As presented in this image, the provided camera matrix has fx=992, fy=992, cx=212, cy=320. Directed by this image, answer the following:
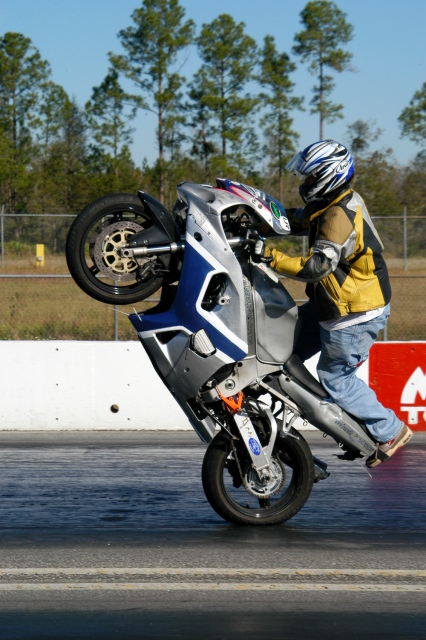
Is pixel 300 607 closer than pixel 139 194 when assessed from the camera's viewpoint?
Yes

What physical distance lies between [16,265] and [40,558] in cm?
1195

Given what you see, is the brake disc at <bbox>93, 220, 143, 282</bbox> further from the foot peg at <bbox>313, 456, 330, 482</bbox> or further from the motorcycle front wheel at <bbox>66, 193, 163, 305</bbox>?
the foot peg at <bbox>313, 456, 330, 482</bbox>

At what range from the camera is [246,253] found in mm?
5371

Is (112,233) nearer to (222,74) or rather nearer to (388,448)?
(388,448)

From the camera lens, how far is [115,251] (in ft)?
17.9

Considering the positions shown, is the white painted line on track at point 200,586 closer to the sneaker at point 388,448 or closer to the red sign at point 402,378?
the sneaker at point 388,448

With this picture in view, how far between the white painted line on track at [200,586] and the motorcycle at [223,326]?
0.88m

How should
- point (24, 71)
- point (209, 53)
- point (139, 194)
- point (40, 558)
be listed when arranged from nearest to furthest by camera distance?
point (40, 558) → point (139, 194) → point (209, 53) → point (24, 71)

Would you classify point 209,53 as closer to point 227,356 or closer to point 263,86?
point 263,86

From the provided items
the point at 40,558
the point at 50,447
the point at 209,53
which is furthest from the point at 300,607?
the point at 209,53

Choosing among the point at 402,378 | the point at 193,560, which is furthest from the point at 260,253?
the point at 402,378

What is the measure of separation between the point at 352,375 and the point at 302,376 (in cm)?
29

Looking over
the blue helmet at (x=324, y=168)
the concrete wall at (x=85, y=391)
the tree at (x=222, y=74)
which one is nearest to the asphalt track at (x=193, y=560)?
the blue helmet at (x=324, y=168)

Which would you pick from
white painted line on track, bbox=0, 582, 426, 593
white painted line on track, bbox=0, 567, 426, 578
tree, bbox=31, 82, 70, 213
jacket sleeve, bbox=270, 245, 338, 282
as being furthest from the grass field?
tree, bbox=31, 82, 70, 213
